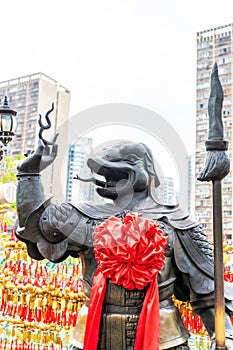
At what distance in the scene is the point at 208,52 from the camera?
7.80 meters

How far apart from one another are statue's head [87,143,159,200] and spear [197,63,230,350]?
31cm

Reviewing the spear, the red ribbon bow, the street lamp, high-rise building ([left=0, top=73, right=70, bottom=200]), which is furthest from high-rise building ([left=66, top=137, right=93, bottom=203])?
high-rise building ([left=0, top=73, right=70, bottom=200])

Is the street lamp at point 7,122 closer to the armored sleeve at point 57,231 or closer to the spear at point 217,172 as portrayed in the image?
the armored sleeve at point 57,231

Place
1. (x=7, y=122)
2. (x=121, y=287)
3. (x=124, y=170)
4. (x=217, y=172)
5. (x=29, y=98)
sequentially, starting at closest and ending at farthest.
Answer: (x=217, y=172) → (x=121, y=287) → (x=124, y=170) → (x=7, y=122) → (x=29, y=98)

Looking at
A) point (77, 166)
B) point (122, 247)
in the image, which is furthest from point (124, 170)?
point (122, 247)

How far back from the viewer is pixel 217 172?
167 cm

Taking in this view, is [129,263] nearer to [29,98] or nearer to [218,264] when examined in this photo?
[218,264]

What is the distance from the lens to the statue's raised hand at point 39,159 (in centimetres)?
182

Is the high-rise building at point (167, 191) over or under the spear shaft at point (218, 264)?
over

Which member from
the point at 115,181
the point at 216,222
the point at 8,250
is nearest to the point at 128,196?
the point at 115,181

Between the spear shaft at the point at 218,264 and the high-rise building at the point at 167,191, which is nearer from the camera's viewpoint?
the spear shaft at the point at 218,264

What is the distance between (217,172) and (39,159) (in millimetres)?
678

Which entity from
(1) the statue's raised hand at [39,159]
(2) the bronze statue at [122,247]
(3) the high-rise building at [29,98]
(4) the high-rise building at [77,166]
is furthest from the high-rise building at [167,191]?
(3) the high-rise building at [29,98]

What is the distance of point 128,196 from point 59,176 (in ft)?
1.07
